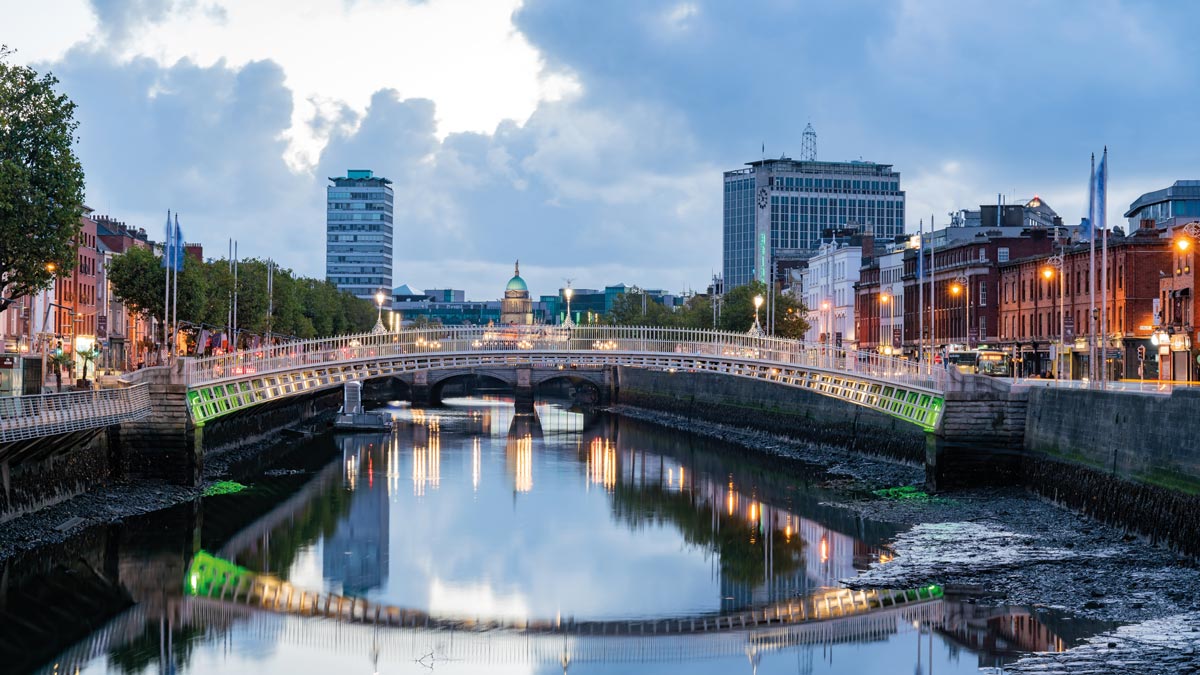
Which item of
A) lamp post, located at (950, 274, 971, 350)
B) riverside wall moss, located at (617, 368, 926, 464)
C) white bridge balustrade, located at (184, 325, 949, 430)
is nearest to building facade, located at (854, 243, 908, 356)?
lamp post, located at (950, 274, 971, 350)

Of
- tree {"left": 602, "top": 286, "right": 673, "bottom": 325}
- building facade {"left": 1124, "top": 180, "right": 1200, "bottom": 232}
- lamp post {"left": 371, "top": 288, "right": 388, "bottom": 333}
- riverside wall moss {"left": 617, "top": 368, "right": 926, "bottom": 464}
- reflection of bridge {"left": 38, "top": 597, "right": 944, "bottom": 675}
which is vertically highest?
building facade {"left": 1124, "top": 180, "right": 1200, "bottom": 232}

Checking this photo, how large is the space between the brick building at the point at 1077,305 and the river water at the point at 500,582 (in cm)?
2277

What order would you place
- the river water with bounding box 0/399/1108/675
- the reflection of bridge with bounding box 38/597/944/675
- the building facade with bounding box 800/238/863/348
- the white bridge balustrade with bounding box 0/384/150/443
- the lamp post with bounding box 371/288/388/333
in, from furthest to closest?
the building facade with bounding box 800/238/863/348
the lamp post with bounding box 371/288/388/333
the white bridge balustrade with bounding box 0/384/150/443
the reflection of bridge with bounding box 38/597/944/675
the river water with bounding box 0/399/1108/675

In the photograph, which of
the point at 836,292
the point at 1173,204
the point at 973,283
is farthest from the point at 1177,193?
the point at 836,292

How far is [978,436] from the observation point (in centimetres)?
5603

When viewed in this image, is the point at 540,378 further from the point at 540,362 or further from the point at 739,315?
the point at 540,362

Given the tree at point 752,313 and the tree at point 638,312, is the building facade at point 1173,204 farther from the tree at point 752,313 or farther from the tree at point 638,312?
the tree at point 638,312

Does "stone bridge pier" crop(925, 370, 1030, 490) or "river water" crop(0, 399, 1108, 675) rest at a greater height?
"stone bridge pier" crop(925, 370, 1030, 490)

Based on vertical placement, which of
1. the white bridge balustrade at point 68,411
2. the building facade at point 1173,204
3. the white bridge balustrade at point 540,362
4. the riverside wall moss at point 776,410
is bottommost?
the riverside wall moss at point 776,410

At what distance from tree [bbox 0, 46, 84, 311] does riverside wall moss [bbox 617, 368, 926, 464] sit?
3404 centimetres

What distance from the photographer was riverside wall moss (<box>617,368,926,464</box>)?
2744 inches

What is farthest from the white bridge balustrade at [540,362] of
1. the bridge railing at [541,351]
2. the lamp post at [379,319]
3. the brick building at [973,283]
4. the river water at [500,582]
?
the brick building at [973,283]

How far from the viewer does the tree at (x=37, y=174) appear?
4944 centimetres

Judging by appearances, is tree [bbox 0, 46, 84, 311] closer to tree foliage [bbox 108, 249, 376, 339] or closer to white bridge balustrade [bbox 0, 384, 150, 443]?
white bridge balustrade [bbox 0, 384, 150, 443]
